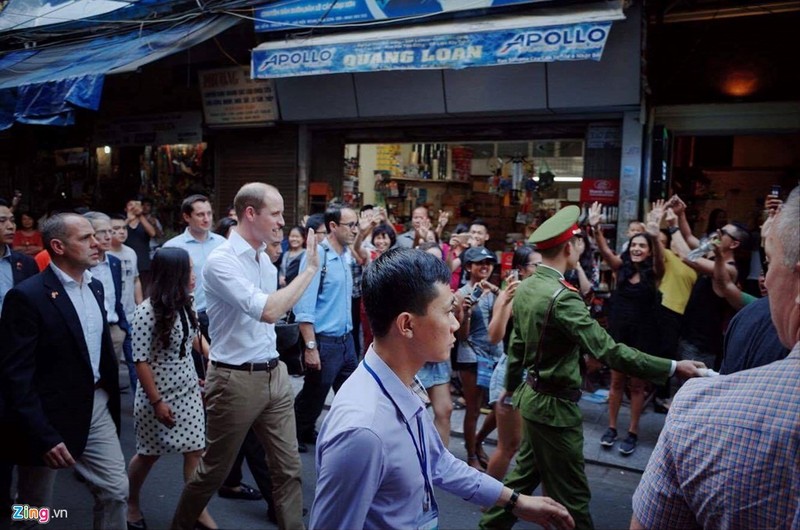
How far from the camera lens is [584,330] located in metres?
3.42

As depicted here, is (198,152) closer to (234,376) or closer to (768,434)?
(234,376)

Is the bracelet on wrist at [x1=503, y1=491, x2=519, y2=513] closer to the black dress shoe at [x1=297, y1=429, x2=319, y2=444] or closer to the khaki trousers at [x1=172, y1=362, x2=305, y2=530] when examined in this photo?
the khaki trousers at [x1=172, y1=362, x2=305, y2=530]

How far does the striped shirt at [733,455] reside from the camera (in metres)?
1.36

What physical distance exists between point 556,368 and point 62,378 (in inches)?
107

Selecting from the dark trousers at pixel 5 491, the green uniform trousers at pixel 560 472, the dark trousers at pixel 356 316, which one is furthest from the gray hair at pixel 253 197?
the dark trousers at pixel 356 316

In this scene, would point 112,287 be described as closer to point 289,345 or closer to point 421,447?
point 289,345

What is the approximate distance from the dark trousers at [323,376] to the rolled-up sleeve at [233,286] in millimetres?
1873

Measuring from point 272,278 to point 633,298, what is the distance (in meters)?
3.93

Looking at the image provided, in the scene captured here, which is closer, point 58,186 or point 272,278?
point 272,278

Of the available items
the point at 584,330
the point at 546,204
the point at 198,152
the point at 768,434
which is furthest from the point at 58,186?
the point at 768,434

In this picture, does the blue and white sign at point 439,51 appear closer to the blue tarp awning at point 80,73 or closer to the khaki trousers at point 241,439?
the blue tarp awning at point 80,73

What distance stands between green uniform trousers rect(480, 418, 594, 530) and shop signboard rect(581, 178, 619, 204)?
18.6 ft

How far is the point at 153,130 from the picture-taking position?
12.1m

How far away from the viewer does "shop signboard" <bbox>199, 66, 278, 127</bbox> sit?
10836mm
